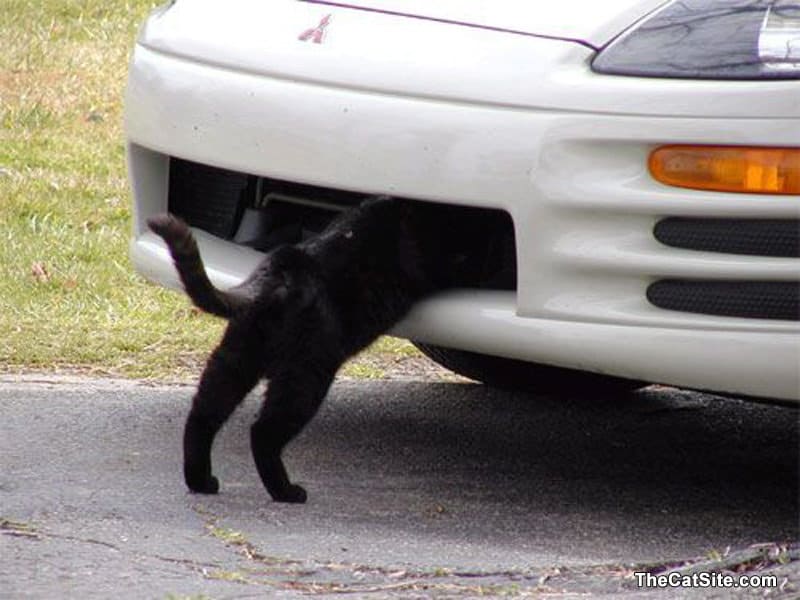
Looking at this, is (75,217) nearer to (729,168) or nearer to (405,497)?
(405,497)

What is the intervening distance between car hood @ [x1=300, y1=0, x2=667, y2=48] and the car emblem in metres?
Result: 0.11

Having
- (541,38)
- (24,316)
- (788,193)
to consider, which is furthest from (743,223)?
(24,316)

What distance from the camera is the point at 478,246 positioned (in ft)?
13.7

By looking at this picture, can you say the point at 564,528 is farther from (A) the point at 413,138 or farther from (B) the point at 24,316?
(B) the point at 24,316

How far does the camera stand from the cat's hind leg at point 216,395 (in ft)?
13.3

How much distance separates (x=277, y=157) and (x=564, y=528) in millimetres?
1012

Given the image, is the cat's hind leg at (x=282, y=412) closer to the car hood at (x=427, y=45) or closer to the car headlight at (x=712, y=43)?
the car hood at (x=427, y=45)

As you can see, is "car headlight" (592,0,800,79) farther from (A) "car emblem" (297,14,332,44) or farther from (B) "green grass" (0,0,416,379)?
(B) "green grass" (0,0,416,379)

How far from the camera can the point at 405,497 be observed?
4.25 meters

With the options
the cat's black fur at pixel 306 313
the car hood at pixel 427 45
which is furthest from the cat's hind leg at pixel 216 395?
the car hood at pixel 427 45

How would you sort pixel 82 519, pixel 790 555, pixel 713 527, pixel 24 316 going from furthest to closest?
pixel 24 316, pixel 713 527, pixel 82 519, pixel 790 555

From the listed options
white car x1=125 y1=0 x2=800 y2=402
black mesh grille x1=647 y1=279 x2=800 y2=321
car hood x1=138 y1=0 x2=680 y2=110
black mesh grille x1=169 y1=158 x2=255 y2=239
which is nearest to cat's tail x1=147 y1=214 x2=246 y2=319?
white car x1=125 y1=0 x2=800 y2=402

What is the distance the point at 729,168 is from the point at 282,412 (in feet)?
3.46

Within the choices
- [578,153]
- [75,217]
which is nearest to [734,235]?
[578,153]
